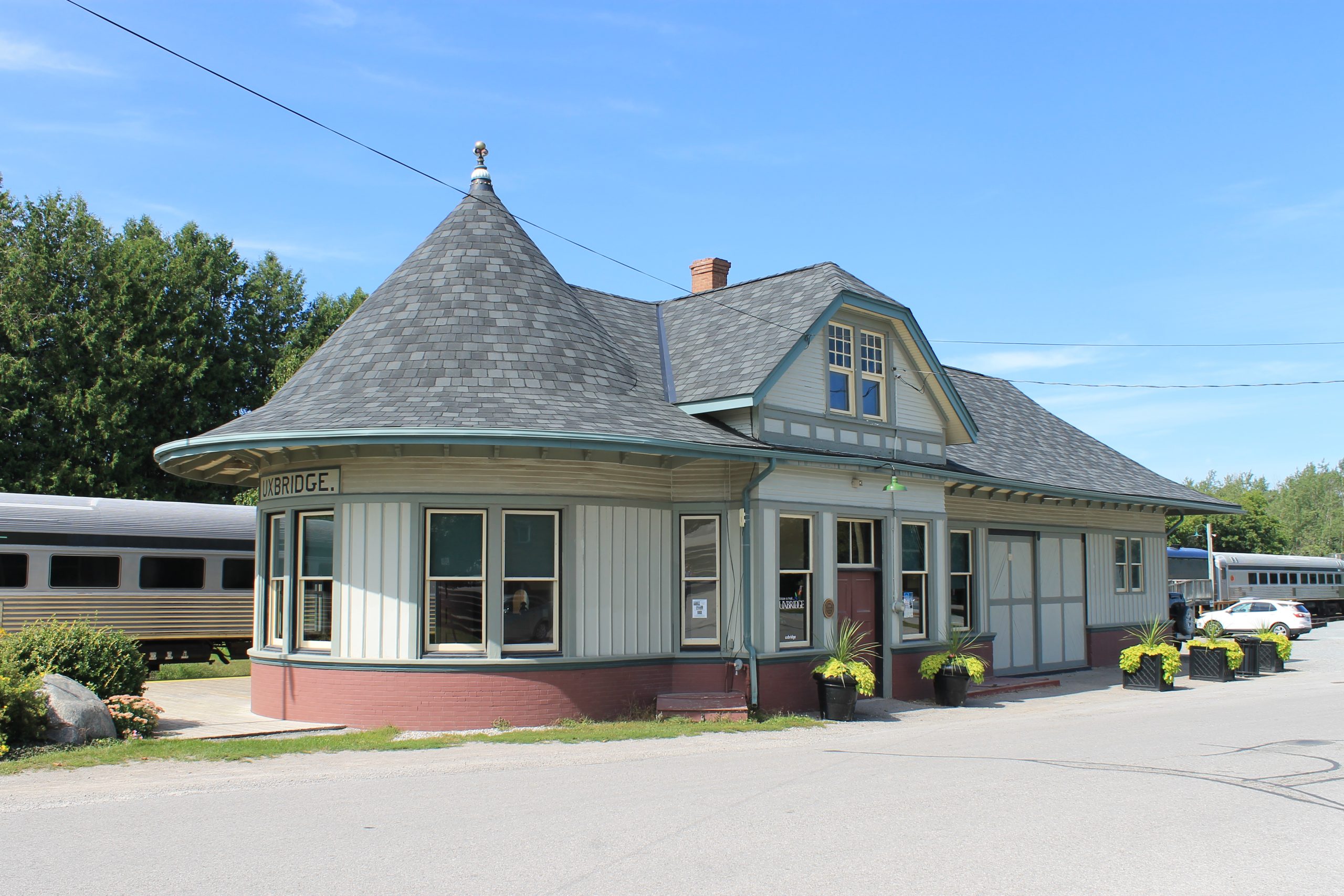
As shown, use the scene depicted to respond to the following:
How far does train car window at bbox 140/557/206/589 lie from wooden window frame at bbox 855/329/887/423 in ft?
46.6

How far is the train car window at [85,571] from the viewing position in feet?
69.8

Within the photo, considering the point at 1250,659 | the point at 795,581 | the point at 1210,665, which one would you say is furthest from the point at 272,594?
the point at 1250,659

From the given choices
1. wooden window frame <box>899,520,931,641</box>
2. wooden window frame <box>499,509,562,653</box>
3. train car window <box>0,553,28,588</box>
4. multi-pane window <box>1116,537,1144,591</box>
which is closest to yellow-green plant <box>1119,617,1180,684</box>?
multi-pane window <box>1116,537,1144,591</box>

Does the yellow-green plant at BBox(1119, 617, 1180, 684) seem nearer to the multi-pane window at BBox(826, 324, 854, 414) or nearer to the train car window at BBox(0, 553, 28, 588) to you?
the multi-pane window at BBox(826, 324, 854, 414)

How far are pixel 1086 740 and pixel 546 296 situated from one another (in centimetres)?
929

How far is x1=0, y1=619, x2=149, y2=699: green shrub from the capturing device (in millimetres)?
12914

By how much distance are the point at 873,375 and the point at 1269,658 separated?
43.7 ft

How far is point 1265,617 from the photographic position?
4094cm

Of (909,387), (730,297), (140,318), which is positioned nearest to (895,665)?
(909,387)

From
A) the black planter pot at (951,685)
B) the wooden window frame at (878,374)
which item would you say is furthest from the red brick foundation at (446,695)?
the wooden window frame at (878,374)

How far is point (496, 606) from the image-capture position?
14141 mm

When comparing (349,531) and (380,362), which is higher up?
(380,362)

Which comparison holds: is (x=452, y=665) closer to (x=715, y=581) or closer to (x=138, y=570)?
(x=715, y=581)

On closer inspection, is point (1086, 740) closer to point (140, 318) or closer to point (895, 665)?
point (895, 665)
